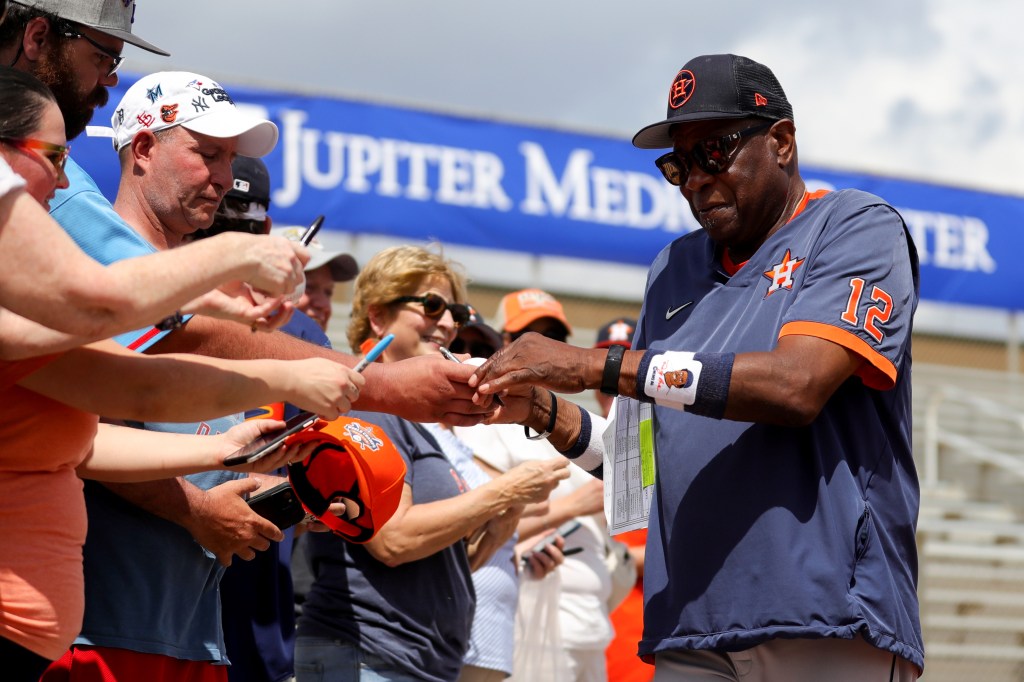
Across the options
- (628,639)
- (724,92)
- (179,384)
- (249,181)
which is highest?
(724,92)

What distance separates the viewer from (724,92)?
3541 mm

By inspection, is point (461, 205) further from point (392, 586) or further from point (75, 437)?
point (75, 437)

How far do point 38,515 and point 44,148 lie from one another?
717 millimetres

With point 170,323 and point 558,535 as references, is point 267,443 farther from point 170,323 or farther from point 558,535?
point 558,535

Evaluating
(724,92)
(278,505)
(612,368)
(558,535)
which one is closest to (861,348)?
(612,368)

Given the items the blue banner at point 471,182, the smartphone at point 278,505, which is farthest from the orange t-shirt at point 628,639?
the blue banner at point 471,182

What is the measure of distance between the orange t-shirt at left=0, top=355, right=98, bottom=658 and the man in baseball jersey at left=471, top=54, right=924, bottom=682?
1238 millimetres

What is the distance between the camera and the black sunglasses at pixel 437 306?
4.88 meters

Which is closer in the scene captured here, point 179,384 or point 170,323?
point 179,384

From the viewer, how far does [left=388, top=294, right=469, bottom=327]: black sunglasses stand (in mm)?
4883

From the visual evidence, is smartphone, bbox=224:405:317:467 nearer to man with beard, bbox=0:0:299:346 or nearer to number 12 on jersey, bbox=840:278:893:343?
man with beard, bbox=0:0:299:346

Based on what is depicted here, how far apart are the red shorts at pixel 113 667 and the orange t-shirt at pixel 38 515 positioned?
572 millimetres

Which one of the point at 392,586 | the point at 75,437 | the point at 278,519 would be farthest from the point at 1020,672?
the point at 75,437

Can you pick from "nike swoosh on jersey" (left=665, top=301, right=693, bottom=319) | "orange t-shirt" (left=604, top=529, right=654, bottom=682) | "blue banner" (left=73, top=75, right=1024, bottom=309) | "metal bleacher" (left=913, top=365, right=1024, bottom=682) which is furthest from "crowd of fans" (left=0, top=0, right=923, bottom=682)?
"metal bleacher" (left=913, top=365, right=1024, bottom=682)
